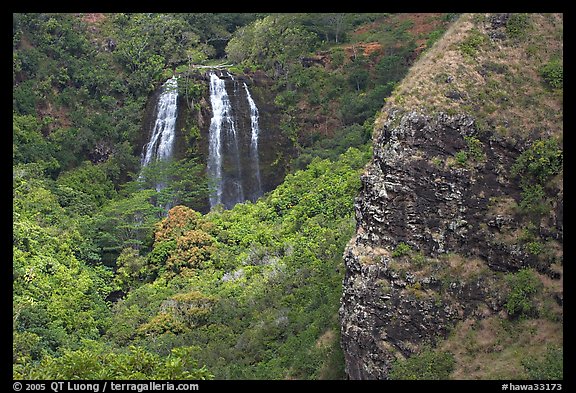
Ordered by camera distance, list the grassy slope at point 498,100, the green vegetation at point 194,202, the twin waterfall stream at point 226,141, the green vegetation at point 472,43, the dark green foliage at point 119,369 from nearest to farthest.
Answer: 1. the grassy slope at point 498,100
2. the dark green foliage at point 119,369
3. the green vegetation at point 194,202
4. the green vegetation at point 472,43
5. the twin waterfall stream at point 226,141

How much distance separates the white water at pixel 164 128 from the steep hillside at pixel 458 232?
23277 millimetres

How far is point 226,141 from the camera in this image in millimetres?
37844

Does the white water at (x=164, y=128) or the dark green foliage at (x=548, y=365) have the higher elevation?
the dark green foliage at (x=548, y=365)

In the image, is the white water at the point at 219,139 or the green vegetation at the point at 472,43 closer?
the green vegetation at the point at 472,43

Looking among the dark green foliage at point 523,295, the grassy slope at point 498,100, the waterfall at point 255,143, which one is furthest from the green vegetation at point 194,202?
the waterfall at point 255,143

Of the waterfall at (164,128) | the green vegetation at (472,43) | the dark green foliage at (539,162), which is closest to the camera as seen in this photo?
the dark green foliage at (539,162)

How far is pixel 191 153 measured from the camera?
37.6 meters

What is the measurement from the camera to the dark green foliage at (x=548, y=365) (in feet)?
43.3

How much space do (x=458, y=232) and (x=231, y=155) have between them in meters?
23.4

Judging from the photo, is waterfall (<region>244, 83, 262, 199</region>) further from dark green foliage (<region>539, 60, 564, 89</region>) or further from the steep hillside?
dark green foliage (<region>539, 60, 564, 89</region>)

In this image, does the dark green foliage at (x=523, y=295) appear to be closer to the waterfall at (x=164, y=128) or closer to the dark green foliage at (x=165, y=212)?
the dark green foliage at (x=165, y=212)

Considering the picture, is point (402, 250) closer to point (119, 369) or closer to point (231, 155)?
point (119, 369)

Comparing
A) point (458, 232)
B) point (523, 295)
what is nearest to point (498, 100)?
point (458, 232)
